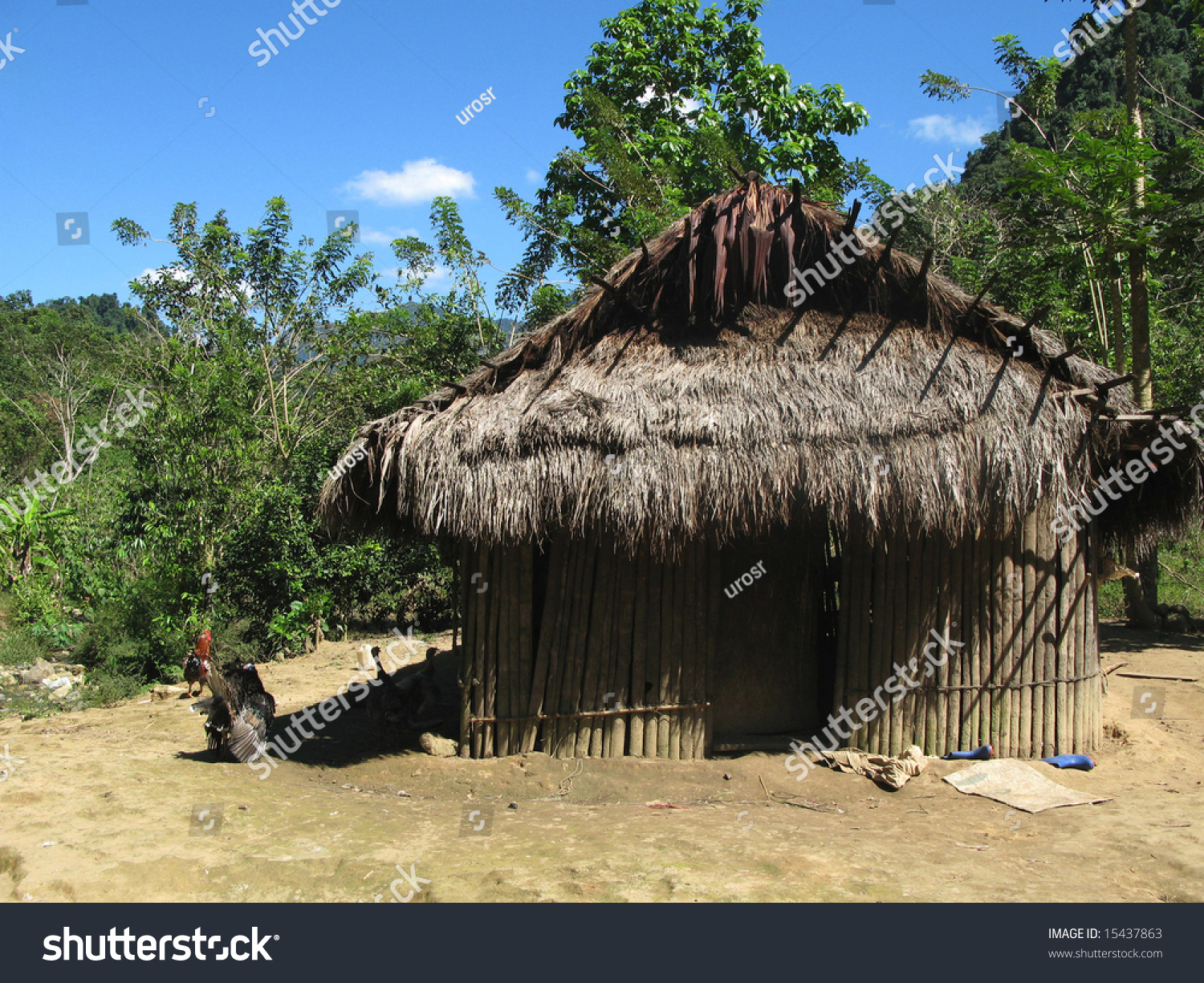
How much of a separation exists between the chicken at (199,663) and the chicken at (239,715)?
5.54 feet

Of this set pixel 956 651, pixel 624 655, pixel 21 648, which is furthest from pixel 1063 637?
pixel 21 648

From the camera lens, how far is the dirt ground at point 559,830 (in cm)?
434

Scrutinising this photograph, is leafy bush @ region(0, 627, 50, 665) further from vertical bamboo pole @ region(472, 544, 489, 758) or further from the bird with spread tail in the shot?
vertical bamboo pole @ region(472, 544, 489, 758)

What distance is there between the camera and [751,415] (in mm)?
6102

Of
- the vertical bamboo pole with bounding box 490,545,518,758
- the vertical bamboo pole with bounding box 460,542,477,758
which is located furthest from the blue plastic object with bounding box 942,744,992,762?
the vertical bamboo pole with bounding box 460,542,477,758

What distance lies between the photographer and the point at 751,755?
646 cm

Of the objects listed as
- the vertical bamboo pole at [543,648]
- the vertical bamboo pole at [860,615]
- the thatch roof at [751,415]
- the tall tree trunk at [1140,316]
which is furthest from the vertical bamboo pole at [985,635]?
the tall tree trunk at [1140,316]

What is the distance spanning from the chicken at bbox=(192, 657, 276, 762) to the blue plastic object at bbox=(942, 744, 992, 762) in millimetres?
5252

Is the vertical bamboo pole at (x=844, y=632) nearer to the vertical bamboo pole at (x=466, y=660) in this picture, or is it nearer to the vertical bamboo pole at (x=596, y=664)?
the vertical bamboo pole at (x=596, y=664)

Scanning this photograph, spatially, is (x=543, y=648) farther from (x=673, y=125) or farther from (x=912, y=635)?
(x=673, y=125)

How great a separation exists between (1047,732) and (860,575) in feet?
5.96

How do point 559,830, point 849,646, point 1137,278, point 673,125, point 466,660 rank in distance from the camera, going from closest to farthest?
point 559,830, point 849,646, point 466,660, point 1137,278, point 673,125

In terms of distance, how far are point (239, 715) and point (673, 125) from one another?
43.0ft

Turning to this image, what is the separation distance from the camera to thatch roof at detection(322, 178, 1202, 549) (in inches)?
232
